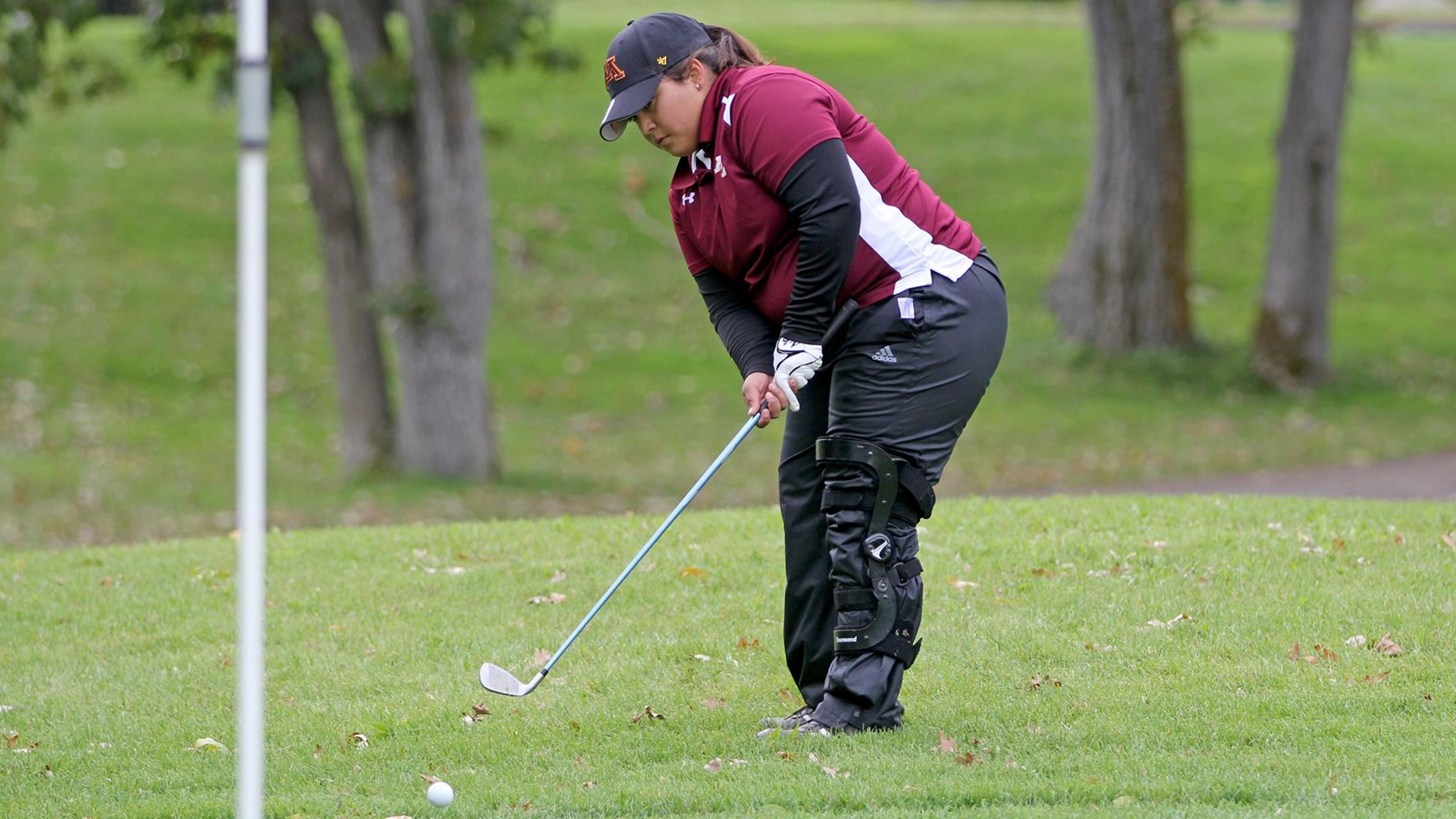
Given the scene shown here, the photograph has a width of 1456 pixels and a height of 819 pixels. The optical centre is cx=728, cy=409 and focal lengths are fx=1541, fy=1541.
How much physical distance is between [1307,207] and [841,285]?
14344 millimetres

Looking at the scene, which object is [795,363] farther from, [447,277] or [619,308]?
[619,308]

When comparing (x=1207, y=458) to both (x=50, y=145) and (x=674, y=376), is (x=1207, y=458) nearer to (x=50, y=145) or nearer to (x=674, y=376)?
(x=674, y=376)

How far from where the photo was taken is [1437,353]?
65.0 ft

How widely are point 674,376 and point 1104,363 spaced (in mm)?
5290

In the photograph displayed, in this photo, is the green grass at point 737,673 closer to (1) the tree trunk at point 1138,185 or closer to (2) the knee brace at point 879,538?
(2) the knee brace at point 879,538

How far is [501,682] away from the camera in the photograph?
5.21m

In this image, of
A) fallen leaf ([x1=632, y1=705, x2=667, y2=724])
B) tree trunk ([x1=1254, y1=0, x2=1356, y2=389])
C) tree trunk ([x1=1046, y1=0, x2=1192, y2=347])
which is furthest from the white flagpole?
tree trunk ([x1=1046, y1=0, x2=1192, y2=347])

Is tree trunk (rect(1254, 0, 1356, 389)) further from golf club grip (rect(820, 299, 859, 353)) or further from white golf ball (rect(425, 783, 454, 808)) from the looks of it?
white golf ball (rect(425, 783, 454, 808))

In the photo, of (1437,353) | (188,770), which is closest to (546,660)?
(188,770)

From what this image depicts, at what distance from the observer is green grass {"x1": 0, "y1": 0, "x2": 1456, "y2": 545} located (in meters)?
15.3

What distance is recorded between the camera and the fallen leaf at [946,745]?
481cm

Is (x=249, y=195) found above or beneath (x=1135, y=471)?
above

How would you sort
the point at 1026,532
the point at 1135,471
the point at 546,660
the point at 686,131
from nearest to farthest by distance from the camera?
the point at 686,131, the point at 546,660, the point at 1026,532, the point at 1135,471

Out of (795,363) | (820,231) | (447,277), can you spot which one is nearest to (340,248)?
(447,277)
